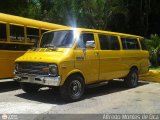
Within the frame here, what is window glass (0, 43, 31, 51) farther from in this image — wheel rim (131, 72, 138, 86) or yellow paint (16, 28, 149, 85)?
wheel rim (131, 72, 138, 86)

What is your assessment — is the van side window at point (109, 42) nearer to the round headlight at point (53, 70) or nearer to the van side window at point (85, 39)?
the van side window at point (85, 39)

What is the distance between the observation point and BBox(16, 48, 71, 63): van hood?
9445 mm

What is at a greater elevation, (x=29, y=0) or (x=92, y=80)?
(x=29, y=0)

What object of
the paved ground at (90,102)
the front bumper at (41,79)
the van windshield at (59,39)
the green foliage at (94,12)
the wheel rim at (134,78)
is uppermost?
the green foliage at (94,12)

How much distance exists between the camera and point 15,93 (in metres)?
11.2

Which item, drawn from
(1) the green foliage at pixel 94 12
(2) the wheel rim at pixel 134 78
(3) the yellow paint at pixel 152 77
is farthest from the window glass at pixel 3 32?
(1) the green foliage at pixel 94 12

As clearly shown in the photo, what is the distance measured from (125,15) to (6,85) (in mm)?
14018

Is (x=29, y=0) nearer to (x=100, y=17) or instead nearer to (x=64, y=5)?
(x=64, y=5)

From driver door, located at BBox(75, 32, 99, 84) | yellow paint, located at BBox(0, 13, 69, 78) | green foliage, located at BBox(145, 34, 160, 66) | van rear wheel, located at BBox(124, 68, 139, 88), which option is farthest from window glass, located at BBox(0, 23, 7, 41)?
green foliage, located at BBox(145, 34, 160, 66)

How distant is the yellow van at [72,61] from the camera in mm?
9445

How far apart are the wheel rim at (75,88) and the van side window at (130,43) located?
3188 mm

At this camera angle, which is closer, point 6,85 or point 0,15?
point 0,15

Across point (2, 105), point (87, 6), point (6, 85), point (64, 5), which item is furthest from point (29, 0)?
point (2, 105)

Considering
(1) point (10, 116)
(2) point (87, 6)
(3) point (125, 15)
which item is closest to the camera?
(1) point (10, 116)
